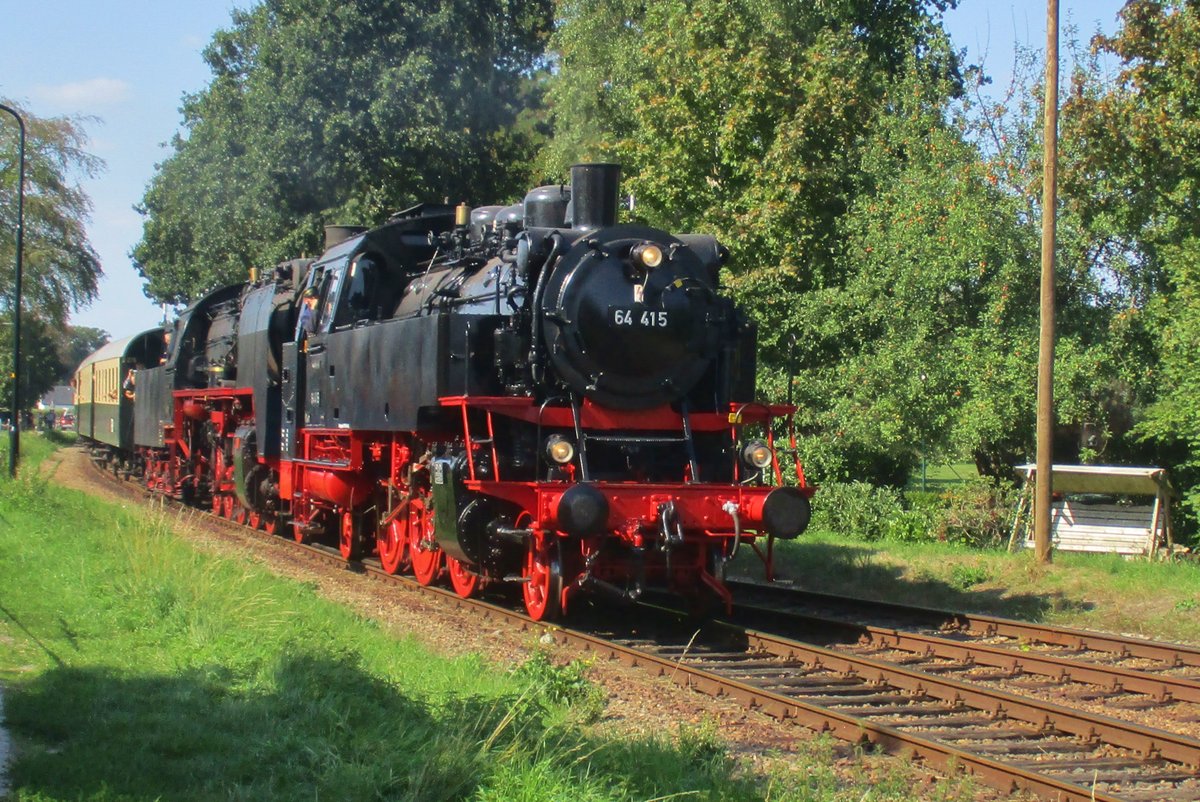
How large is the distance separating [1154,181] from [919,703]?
1184 centimetres

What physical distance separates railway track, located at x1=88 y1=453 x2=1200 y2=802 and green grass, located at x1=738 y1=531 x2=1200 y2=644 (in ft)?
6.69

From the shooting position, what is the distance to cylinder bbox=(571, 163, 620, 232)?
426 inches

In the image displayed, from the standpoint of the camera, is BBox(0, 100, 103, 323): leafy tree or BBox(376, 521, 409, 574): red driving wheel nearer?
BBox(376, 521, 409, 574): red driving wheel

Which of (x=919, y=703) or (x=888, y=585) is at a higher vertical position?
(x=919, y=703)

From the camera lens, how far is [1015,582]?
13.9 meters

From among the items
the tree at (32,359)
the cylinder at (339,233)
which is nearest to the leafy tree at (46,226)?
the tree at (32,359)

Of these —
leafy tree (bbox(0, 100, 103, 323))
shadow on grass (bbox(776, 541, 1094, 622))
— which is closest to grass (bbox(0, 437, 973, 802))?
shadow on grass (bbox(776, 541, 1094, 622))

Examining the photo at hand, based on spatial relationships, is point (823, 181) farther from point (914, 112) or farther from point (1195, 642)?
point (1195, 642)

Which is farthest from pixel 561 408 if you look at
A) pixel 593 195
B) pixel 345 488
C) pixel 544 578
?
pixel 345 488

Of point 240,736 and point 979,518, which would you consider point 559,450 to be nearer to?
point 240,736

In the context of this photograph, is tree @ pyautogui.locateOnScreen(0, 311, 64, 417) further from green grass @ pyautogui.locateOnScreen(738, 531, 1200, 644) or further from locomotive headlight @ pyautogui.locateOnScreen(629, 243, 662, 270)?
locomotive headlight @ pyautogui.locateOnScreen(629, 243, 662, 270)

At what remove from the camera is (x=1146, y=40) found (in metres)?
16.7

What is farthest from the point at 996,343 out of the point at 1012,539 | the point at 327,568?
the point at 327,568

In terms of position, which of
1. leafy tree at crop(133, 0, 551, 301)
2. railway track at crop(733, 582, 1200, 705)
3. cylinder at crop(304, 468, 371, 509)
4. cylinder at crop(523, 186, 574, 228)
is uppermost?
leafy tree at crop(133, 0, 551, 301)
